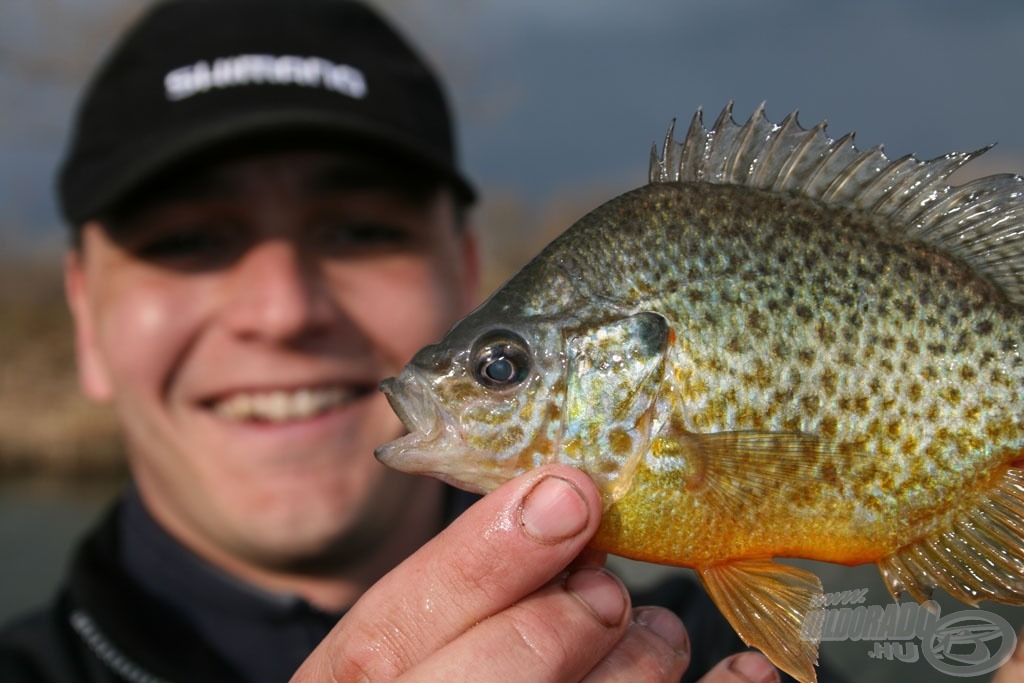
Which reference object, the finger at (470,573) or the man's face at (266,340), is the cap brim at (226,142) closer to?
the man's face at (266,340)

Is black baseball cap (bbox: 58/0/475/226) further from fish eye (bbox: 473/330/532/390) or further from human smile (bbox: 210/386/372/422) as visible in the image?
fish eye (bbox: 473/330/532/390)

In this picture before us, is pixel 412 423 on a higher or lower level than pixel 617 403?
lower

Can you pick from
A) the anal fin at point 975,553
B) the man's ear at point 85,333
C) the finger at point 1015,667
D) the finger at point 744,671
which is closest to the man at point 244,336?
the man's ear at point 85,333

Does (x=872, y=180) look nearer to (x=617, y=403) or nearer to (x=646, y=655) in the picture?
(x=617, y=403)

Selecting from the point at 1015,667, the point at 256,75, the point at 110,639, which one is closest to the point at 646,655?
the point at 1015,667

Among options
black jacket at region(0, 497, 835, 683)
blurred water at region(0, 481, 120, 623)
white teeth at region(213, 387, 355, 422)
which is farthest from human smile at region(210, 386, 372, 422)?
blurred water at region(0, 481, 120, 623)

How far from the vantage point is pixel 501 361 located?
A: 59.5 inches

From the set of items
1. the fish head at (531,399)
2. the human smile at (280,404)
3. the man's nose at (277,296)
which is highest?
the fish head at (531,399)

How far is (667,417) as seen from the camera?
4.75 feet

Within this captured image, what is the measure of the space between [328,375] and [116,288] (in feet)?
3.00

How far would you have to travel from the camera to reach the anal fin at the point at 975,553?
1.53 metres

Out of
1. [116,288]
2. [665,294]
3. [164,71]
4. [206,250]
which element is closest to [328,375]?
[206,250]

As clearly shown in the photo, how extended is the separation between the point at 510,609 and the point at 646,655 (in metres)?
0.29

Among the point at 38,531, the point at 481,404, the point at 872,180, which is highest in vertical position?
the point at 872,180
